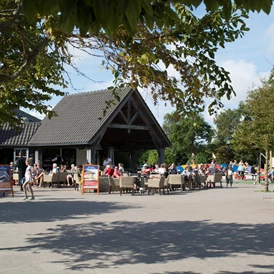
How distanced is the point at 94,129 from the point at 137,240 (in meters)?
20.8

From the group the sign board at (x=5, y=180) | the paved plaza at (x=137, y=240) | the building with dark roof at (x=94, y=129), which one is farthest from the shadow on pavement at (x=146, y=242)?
the building with dark roof at (x=94, y=129)

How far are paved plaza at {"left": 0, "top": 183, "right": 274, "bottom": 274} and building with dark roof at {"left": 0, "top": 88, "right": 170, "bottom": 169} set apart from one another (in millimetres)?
15360

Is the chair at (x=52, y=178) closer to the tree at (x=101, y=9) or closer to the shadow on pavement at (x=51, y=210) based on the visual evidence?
the shadow on pavement at (x=51, y=210)

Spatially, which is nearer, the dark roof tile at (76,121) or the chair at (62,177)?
the chair at (62,177)

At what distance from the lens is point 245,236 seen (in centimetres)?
912

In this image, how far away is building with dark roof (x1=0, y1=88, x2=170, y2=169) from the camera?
29428 millimetres

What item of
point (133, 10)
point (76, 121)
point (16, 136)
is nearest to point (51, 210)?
point (133, 10)

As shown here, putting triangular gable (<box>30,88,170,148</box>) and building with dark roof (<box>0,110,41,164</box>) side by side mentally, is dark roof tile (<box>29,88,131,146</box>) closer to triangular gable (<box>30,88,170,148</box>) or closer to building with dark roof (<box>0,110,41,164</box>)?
triangular gable (<box>30,88,170,148</box>)

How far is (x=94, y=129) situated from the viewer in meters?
29.2

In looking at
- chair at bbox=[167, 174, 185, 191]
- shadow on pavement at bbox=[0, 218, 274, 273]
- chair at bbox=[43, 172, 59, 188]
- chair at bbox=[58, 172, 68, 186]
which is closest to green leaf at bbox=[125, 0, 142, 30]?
shadow on pavement at bbox=[0, 218, 274, 273]

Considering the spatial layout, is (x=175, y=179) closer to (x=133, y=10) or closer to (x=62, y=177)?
(x=62, y=177)

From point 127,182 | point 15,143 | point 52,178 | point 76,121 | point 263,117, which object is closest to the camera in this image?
point 127,182

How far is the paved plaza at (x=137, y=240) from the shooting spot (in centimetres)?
677

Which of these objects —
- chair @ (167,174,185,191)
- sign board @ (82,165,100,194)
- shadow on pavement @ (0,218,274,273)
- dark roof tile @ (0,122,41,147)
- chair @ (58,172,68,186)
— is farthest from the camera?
dark roof tile @ (0,122,41,147)
